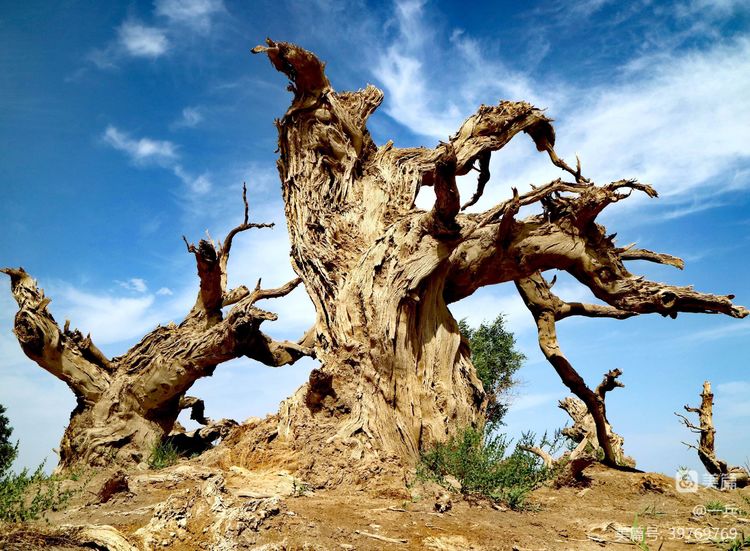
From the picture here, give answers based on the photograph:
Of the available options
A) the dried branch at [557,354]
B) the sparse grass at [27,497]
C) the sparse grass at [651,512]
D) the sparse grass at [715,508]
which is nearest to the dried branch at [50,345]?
the sparse grass at [27,497]

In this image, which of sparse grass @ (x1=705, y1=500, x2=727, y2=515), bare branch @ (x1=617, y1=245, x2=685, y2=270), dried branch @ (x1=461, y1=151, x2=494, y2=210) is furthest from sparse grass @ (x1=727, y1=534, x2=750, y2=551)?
dried branch @ (x1=461, y1=151, x2=494, y2=210)

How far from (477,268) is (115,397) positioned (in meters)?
6.47

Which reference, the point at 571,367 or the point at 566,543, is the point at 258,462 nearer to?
the point at 566,543

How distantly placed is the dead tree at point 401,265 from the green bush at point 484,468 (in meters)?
0.45

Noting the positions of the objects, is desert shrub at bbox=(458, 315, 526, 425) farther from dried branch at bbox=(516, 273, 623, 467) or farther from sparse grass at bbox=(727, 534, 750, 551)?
sparse grass at bbox=(727, 534, 750, 551)

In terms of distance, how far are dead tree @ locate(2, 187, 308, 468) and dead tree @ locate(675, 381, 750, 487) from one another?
23.3 feet

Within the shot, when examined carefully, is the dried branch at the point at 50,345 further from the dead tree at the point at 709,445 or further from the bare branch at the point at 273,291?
the dead tree at the point at 709,445

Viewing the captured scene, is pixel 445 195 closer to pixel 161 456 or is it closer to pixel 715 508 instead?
pixel 715 508

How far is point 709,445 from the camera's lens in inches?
372

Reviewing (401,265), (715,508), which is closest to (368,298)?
(401,265)

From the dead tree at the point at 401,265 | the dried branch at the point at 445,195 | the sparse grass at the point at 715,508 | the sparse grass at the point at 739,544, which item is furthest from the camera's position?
the dead tree at the point at 401,265

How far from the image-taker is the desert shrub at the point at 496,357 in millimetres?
17375

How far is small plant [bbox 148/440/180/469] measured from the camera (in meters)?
8.61

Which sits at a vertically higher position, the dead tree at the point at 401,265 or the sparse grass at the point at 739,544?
the dead tree at the point at 401,265
